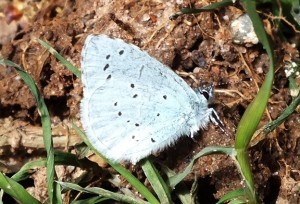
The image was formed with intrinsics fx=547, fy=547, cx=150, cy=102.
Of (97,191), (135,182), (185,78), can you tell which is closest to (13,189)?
(97,191)

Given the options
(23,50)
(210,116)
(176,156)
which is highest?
(23,50)

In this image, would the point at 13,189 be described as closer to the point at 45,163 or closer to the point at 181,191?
the point at 45,163

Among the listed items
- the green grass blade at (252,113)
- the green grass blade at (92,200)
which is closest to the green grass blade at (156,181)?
the green grass blade at (92,200)

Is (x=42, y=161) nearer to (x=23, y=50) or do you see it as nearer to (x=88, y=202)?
(x=88, y=202)

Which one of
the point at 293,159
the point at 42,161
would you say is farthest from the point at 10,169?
the point at 293,159

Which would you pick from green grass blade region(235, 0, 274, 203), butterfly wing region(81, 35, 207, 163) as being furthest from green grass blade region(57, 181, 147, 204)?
green grass blade region(235, 0, 274, 203)

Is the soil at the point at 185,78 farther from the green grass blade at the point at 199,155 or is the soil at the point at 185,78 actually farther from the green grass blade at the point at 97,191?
the green grass blade at the point at 97,191

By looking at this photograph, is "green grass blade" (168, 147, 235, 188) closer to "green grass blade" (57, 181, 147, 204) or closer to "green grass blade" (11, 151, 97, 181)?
"green grass blade" (57, 181, 147, 204)
